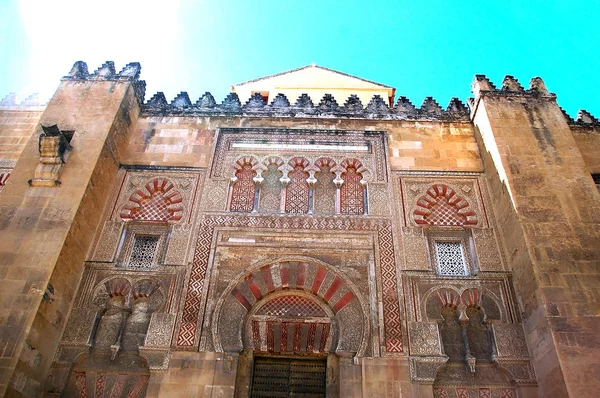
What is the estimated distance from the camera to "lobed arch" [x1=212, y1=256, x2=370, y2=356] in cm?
575

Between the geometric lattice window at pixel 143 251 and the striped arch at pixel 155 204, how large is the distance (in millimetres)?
290

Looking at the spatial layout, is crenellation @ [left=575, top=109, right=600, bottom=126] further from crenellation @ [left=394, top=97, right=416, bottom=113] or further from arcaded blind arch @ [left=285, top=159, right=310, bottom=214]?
arcaded blind arch @ [left=285, top=159, right=310, bottom=214]

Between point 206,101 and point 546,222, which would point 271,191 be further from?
point 546,222

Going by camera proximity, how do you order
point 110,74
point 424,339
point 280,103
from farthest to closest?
point 280,103 < point 110,74 < point 424,339

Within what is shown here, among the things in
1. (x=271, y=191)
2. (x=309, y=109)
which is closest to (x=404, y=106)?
(x=309, y=109)

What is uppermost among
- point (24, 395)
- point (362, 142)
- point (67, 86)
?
point (67, 86)

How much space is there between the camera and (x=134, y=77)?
8055mm

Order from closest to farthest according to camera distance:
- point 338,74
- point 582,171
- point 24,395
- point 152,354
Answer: point 24,395 → point 152,354 → point 582,171 → point 338,74

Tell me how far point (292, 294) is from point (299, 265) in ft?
1.25

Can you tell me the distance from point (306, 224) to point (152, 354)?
2.50 meters

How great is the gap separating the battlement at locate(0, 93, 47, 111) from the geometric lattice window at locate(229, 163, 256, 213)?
382 centimetres

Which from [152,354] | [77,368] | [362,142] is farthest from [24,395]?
[362,142]

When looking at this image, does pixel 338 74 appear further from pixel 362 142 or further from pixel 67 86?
pixel 67 86

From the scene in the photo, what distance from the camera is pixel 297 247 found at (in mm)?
6504
